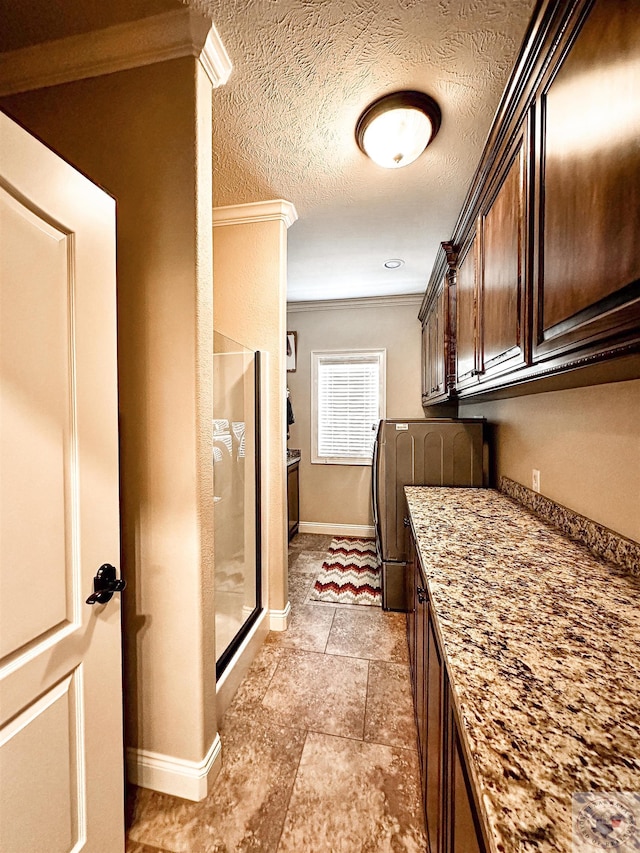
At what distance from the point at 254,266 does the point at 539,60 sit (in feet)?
5.45

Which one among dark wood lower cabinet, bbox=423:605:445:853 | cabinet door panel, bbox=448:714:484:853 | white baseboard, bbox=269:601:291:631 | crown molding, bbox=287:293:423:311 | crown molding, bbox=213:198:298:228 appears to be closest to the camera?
cabinet door panel, bbox=448:714:484:853

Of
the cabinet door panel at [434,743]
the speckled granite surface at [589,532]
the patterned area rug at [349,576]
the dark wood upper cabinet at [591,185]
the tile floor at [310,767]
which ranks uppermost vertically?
the dark wood upper cabinet at [591,185]

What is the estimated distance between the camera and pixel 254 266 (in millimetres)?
2326

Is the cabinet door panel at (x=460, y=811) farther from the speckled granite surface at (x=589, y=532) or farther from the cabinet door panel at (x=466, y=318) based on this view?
the cabinet door panel at (x=466, y=318)

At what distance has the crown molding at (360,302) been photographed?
4.13 m

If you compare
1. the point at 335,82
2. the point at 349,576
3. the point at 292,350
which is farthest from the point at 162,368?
the point at 292,350

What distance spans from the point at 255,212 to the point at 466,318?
1455 millimetres

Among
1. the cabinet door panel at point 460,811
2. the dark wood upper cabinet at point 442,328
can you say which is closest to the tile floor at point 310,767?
the cabinet door panel at point 460,811

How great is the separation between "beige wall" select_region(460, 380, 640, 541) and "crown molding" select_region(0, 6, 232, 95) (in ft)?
6.04

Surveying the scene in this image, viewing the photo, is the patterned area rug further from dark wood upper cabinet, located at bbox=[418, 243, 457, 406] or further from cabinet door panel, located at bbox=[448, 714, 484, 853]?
cabinet door panel, located at bbox=[448, 714, 484, 853]

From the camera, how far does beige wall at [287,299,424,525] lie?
4.21 m

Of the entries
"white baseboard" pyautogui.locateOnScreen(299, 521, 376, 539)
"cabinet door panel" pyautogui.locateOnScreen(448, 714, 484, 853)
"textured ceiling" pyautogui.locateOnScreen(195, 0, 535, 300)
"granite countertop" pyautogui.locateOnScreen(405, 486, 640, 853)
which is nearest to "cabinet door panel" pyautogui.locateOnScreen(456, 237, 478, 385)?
"textured ceiling" pyautogui.locateOnScreen(195, 0, 535, 300)

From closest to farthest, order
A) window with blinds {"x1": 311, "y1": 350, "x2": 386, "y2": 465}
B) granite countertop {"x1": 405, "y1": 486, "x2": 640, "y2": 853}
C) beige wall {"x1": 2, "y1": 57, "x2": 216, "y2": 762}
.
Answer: granite countertop {"x1": 405, "y1": 486, "x2": 640, "y2": 853} < beige wall {"x1": 2, "y1": 57, "x2": 216, "y2": 762} < window with blinds {"x1": 311, "y1": 350, "x2": 386, "y2": 465}

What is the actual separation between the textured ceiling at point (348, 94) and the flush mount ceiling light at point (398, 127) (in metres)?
0.04
